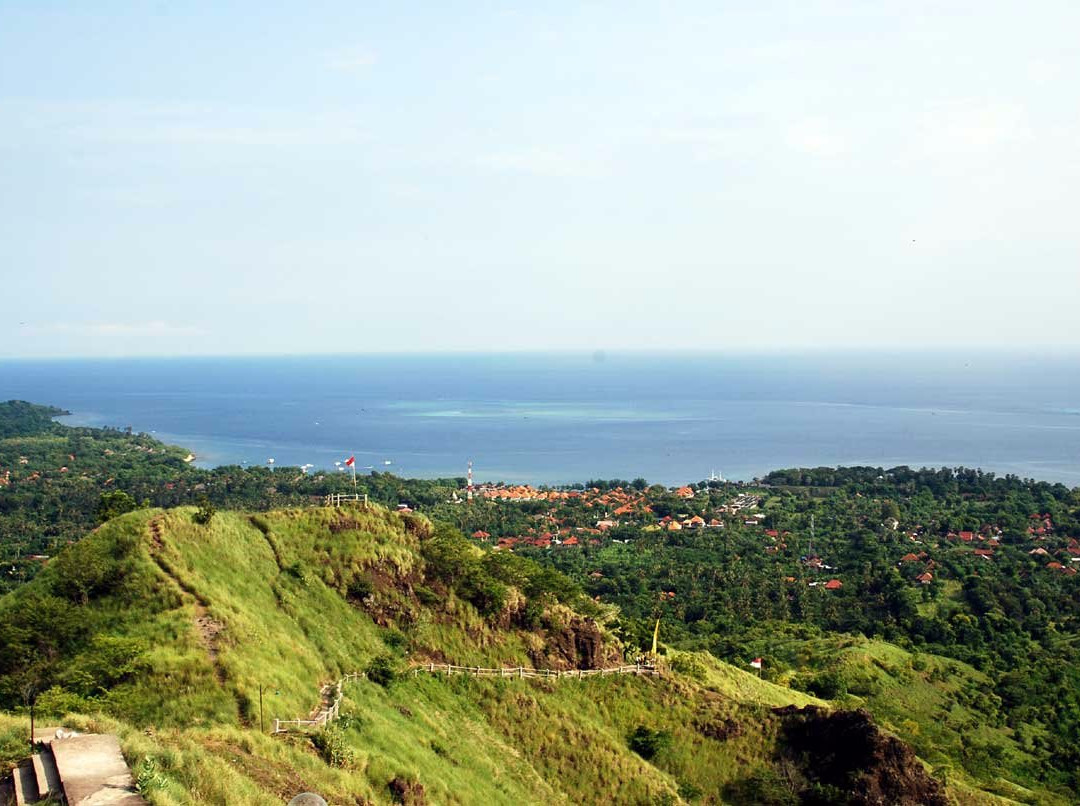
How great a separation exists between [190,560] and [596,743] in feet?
50.7

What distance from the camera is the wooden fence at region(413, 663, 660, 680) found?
30594mm

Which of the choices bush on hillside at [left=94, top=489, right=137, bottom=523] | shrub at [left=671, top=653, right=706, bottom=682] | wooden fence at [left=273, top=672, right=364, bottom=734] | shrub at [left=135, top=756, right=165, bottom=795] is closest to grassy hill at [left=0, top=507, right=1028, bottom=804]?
shrub at [left=135, top=756, right=165, bottom=795]

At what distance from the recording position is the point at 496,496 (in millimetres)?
118312

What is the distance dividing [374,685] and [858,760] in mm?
16644

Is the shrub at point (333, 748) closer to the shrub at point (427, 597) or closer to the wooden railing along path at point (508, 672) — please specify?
the wooden railing along path at point (508, 672)

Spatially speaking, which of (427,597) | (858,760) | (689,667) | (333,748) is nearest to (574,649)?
(689,667)

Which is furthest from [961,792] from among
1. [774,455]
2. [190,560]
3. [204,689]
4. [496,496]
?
[774,455]

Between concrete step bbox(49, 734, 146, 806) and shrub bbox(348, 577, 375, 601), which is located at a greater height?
concrete step bbox(49, 734, 146, 806)

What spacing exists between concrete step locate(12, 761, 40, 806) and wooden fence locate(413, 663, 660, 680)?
647 inches

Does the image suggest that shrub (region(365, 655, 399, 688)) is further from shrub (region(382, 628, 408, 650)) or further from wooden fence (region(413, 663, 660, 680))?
shrub (region(382, 628, 408, 650))

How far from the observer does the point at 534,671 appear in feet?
106

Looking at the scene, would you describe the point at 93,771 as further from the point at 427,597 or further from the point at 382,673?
the point at 427,597

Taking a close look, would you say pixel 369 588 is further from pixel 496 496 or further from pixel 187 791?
pixel 496 496

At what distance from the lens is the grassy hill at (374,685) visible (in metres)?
19.7
